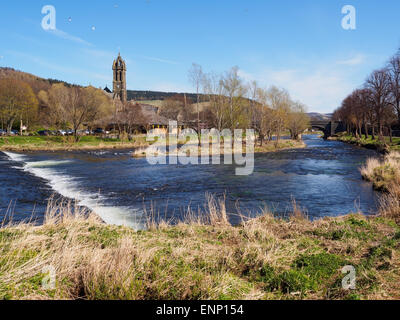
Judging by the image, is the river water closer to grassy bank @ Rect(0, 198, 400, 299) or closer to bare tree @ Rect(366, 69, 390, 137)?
→ grassy bank @ Rect(0, 198, 400, 299)

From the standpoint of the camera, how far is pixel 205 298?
5074mm

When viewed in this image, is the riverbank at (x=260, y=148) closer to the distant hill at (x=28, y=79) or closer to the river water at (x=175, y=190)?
the river water at (x=175, y=190)

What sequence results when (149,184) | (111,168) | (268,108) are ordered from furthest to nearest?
(268,108) < (111,168) < (149,184)

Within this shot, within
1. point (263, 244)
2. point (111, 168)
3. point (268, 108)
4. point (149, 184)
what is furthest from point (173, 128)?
point (263, 244)

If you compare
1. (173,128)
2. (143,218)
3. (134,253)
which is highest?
(173,128)

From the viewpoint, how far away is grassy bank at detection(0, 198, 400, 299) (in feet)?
16.9

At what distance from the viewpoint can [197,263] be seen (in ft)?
21.2

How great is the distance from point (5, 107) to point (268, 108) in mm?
54054

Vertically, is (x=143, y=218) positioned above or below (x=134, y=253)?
below

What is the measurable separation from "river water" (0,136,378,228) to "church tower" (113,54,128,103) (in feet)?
430

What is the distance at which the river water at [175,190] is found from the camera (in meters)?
14.8

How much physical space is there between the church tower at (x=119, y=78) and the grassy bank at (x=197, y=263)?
6035 inches

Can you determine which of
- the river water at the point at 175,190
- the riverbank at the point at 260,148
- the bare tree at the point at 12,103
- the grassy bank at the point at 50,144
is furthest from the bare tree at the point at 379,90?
the bare tree at the point at 12,103
